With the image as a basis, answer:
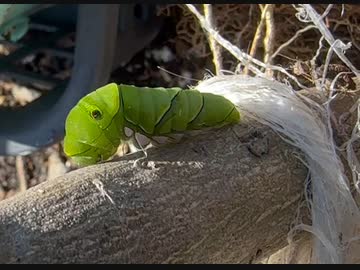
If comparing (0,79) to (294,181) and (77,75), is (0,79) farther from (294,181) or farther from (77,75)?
(294,181)

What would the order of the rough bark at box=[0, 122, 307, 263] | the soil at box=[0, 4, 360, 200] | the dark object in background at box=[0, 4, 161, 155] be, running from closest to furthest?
the rough bark at box=[0, 122, 307, 263]
the dark object in background at box=[0, 4, 161, 155]
the soil at box=[0, 4, 360, 200]

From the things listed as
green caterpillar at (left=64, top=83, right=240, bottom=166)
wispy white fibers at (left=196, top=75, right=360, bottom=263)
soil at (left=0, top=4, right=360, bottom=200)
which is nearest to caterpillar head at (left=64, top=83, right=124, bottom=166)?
green caterpillar at (left=64, top=83, right=240, bottom=166)

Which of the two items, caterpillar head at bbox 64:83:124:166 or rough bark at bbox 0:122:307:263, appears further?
caterpillar head at bbox 64:83:124:166

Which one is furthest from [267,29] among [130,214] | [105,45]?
[130,214]

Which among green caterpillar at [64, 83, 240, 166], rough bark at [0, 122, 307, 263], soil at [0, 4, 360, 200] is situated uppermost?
green caterpillar at [64, 83, 240, 166]

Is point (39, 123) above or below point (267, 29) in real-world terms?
below

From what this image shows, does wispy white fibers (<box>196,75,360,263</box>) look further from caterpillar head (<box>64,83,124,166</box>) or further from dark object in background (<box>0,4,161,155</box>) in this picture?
dark object in background (<box>0,4,161,155</box>)
